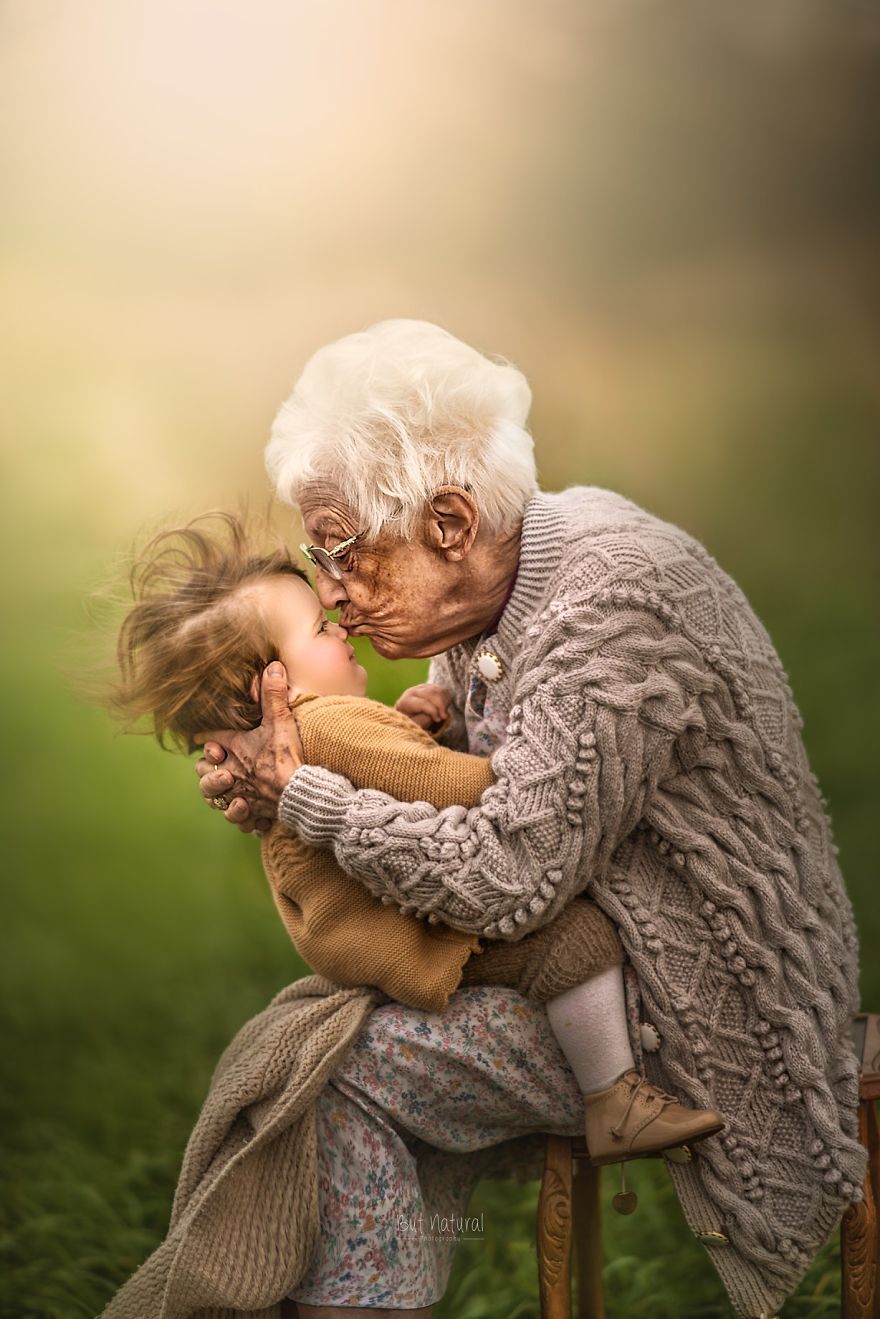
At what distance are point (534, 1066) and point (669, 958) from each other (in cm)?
27

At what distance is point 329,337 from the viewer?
3.54 metres

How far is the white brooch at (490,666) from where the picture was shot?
2082 millimetres

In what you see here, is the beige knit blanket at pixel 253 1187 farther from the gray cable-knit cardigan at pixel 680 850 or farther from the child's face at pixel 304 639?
the child's face at pixel 304 639

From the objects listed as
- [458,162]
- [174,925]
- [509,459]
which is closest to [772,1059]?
Answer: [509,459]

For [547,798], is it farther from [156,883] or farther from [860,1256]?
[156,883]

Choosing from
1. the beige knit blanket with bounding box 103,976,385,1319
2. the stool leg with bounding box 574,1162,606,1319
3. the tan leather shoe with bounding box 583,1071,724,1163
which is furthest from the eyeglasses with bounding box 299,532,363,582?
the stool leg with bounding box 574,1162,606,1319

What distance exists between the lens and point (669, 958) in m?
1.93

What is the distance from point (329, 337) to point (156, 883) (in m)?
1.65

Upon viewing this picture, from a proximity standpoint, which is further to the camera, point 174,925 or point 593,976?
point 174,925

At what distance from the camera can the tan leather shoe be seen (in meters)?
1.81

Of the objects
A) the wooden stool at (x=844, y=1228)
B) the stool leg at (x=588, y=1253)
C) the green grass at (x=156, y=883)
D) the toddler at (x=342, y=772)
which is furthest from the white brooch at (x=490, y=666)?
the green grass at (x=156, y=883)

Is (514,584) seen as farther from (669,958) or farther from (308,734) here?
(669,958)

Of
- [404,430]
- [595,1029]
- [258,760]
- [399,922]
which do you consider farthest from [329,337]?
[595,1029]

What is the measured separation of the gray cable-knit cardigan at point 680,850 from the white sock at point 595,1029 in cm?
6
